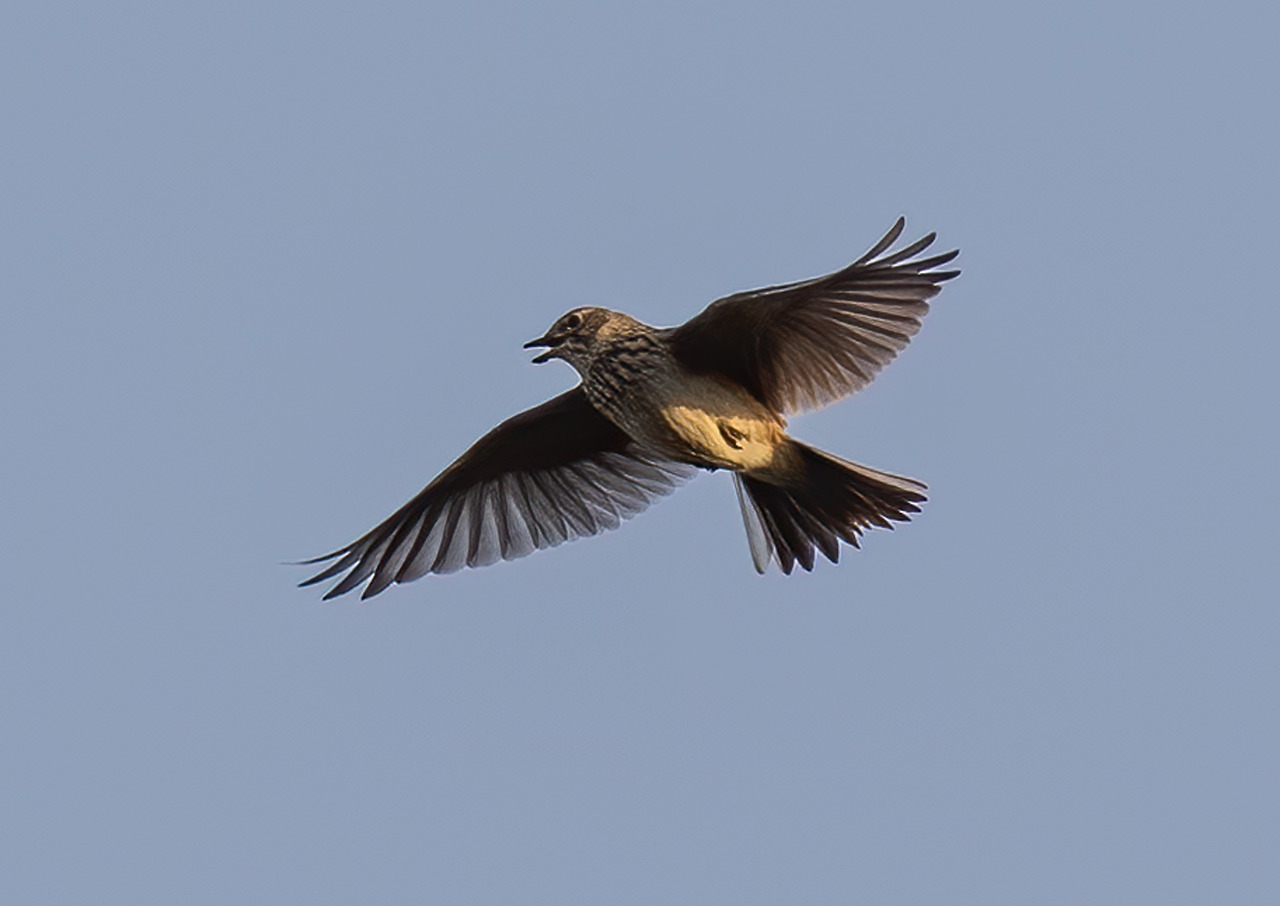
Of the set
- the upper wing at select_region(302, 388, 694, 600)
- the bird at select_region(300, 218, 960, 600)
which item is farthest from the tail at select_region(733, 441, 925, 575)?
the upper wing at select_region(302, 388, 694, 600)

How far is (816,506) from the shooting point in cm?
1111

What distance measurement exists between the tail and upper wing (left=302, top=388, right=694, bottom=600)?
2.81 feet

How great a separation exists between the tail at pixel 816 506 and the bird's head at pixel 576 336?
44.1 inches

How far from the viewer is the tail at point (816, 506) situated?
10.8 m

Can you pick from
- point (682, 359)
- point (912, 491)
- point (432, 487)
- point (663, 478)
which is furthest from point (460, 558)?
point (912, 491)

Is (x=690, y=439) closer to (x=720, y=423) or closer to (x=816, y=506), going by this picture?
(x=720, y=423)

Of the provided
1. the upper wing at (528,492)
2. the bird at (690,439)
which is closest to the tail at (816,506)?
the bird at (690,439)

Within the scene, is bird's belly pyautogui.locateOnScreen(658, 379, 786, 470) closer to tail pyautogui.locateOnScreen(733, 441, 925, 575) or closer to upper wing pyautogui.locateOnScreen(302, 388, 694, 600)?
tail pyautogui.locateOnScreen(733, 441, 925, 575)

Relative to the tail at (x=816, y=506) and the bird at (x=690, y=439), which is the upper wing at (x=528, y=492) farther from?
the tail at (x=816, y=506)

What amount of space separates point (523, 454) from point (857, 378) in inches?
92.9

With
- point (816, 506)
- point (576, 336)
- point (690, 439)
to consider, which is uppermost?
point (576, 336)

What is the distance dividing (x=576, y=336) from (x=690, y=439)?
0.87 m

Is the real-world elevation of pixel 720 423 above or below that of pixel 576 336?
below

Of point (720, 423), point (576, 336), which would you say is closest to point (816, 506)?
point (720, 423)
